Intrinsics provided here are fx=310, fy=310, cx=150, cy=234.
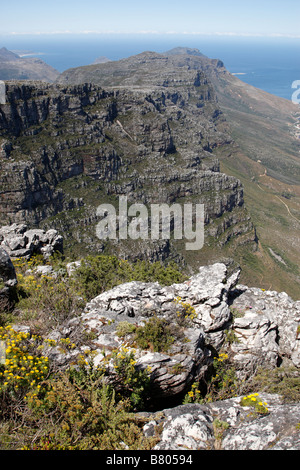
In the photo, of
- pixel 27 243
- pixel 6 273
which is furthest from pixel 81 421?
pixel 27 243

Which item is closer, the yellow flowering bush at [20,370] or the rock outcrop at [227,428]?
the rock outcrop at [227,428]

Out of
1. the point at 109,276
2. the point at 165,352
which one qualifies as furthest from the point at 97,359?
the point at 109,276

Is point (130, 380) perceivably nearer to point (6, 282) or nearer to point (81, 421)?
point (81, 421)

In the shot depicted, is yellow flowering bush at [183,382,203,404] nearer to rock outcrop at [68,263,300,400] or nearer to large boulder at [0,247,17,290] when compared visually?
rock outcrop at [68,263,300,400]

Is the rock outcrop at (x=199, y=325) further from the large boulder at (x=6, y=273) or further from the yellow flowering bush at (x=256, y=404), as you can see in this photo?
the large boulder at (x=6, y=273)

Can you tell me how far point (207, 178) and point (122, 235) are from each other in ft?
123

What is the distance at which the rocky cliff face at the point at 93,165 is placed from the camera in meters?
73.1

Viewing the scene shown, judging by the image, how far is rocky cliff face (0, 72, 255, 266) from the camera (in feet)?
240

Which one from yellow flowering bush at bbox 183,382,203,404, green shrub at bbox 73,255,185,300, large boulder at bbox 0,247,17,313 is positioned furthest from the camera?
green shrub at bbox 73,255,185,300

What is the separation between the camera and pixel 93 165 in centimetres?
8600

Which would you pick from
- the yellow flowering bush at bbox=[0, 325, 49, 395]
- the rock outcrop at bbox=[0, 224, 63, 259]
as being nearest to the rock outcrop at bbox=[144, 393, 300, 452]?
the yellow flowering bush at bbox=[0, 325, 49, 395]

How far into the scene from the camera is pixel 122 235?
80.8 m

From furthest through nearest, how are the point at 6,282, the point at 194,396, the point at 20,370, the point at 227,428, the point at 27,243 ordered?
the point at 27,243, the point at 6,282, the point at 194,396, the point at 20,370, the point at 227,428

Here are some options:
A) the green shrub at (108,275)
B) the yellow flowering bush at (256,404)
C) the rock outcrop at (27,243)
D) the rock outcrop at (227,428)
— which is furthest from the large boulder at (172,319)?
the rock outcrop at (27,243)
